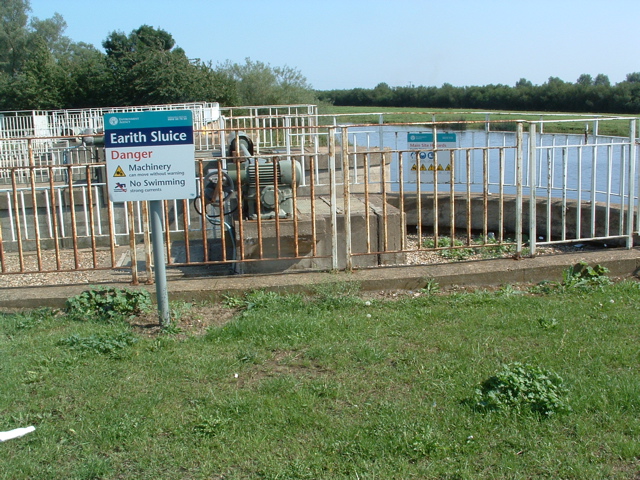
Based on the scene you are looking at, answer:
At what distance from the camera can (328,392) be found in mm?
4363

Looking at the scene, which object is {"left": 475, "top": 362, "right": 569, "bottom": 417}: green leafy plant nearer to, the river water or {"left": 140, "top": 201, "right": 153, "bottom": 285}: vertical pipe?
the river water

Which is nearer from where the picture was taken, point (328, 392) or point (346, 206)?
point (328, 392)

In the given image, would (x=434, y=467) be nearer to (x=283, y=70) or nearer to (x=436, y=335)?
(x=436, y=335)

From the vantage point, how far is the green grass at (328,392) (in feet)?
11.7

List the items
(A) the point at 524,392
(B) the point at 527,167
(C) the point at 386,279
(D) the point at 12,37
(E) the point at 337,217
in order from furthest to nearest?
1. (D) the point at 12,37
2. (B) the point at 527,167
3. (E) the point at 337,217
4. (C) the point at 386,279
5. (A) the point at 524,392

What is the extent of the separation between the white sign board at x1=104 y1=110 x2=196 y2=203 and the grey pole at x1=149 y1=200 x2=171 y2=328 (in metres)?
0.13

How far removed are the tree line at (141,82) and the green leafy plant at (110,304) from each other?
118 feet

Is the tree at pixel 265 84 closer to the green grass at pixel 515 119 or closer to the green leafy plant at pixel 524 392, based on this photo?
the green grass at pixel 515 119

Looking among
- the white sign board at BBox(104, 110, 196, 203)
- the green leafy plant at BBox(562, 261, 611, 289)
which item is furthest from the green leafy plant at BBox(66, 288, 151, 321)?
the green leafy plant at BBox(562, 261, 611, 289)

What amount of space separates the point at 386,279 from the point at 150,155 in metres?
2.68

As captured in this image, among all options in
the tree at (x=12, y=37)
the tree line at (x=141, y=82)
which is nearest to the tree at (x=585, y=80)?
the tree line at (x=141, y=82)

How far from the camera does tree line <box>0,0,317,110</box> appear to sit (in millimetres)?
41219

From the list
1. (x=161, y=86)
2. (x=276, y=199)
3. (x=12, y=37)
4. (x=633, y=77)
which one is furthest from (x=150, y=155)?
(x=12, y=37)

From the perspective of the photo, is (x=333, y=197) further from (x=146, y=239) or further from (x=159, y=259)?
(x=159, y=259)
